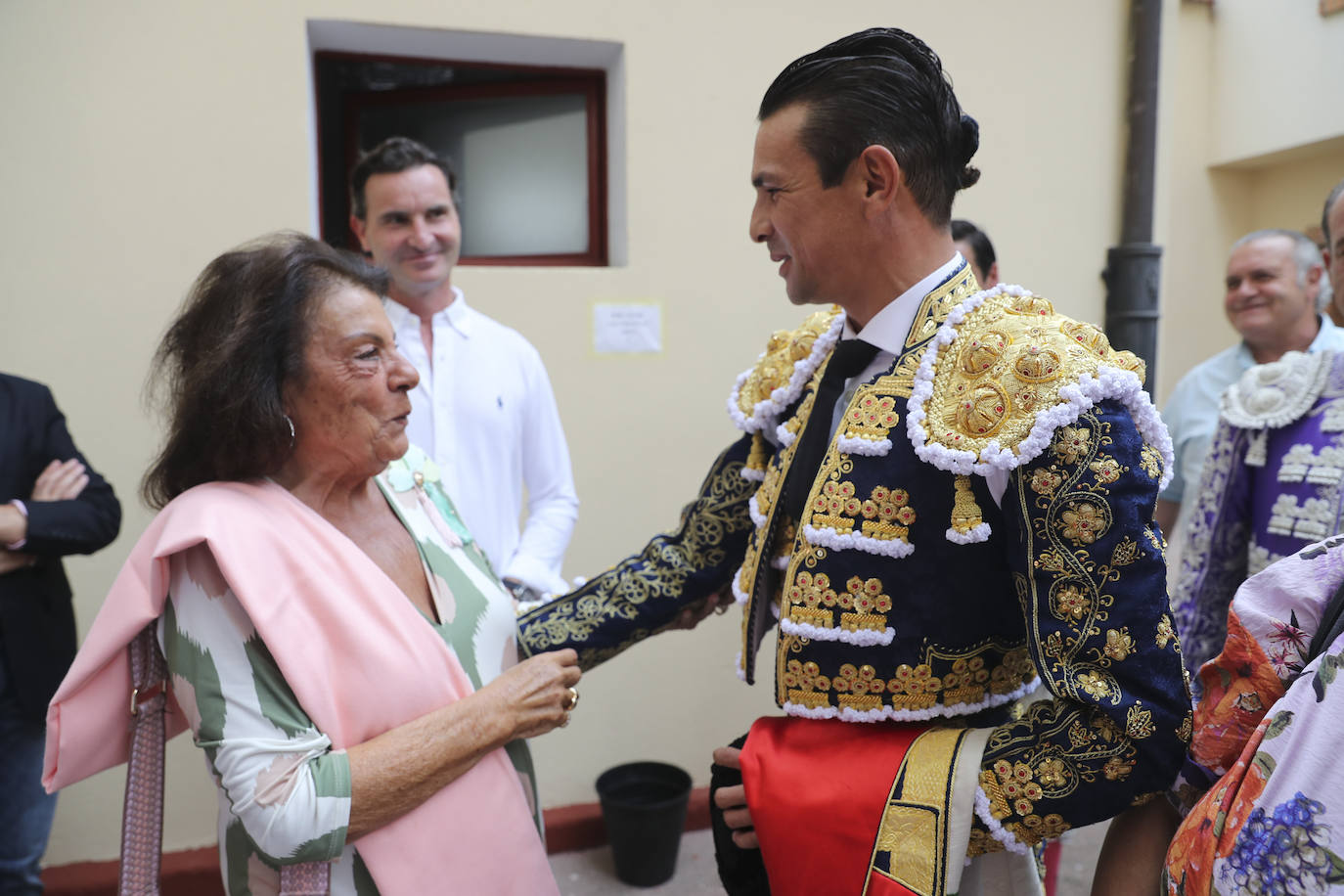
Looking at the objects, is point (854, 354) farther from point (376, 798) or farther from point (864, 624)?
point (376, 798)

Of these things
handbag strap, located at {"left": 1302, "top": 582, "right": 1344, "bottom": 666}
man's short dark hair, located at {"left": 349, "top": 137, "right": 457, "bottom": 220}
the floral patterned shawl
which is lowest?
the floral patterned shawl

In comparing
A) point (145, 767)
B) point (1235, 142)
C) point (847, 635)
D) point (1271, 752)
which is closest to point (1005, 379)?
point (847, 635)

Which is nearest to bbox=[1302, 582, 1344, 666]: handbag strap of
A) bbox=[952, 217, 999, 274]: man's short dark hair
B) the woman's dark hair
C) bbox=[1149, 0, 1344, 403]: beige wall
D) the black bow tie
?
Answer: the black bow tie

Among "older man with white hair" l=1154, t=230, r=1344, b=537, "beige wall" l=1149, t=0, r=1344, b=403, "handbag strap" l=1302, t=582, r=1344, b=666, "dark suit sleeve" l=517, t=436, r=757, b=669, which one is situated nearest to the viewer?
"handbag strap" l=1302, t=582, r=1344, b=666

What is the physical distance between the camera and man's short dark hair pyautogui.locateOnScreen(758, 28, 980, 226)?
4.11 ft

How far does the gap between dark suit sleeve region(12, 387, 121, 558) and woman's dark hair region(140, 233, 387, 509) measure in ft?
3.31

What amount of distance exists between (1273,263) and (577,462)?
8.16 feet

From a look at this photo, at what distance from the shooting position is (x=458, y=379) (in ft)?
8.78

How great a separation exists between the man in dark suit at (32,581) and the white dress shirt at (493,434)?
84 cm

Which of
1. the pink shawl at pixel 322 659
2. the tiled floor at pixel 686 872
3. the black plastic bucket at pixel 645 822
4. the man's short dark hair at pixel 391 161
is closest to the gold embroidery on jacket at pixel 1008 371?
the pink shawl at pixel 322 659

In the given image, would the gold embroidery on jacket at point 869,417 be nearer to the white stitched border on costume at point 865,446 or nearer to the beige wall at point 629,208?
the white stitched border on costume at point 865,446

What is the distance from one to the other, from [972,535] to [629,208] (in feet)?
7.92

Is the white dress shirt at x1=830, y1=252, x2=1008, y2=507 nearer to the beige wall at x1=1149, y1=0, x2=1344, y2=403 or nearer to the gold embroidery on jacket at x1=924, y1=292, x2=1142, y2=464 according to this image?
the gold embroidery on jacket at x1=924, y1=292, x2=1142, y2=464

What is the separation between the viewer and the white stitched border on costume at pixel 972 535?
1158 millimetres
